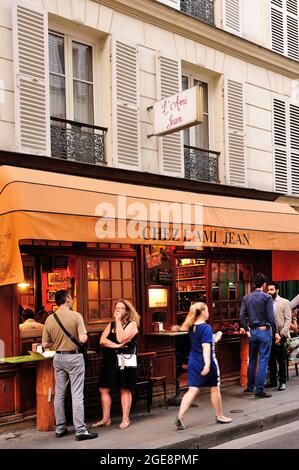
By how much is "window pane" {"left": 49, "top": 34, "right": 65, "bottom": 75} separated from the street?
6058mm

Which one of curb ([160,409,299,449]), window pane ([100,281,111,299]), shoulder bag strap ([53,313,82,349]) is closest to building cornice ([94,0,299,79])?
window pane ([100,281,111,299])

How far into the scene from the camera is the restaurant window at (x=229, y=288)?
11.4m

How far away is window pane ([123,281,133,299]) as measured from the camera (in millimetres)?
9764

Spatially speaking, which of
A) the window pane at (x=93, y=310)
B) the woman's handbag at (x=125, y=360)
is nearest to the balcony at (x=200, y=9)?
the window pane at (x=93, y=310)

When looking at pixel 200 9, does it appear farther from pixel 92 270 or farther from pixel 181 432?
pixel 181 432

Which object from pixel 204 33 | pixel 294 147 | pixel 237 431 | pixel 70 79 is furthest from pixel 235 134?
pixel 237 431

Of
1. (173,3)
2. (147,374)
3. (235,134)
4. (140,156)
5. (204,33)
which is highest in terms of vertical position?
(173,3)

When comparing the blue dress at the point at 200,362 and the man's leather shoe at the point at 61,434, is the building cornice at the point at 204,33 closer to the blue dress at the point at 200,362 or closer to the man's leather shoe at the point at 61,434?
the blue dress at the point at 200,362

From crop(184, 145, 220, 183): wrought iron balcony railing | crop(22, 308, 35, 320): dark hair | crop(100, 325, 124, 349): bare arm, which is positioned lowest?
crop(100, 325, 124, 349): bare arm

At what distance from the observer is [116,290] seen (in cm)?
962

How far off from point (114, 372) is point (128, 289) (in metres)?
2.10

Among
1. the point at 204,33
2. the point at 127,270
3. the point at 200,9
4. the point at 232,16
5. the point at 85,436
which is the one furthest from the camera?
the point at 232,16

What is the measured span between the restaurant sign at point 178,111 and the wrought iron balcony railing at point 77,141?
954mm

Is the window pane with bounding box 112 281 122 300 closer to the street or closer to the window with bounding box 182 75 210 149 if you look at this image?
the street
